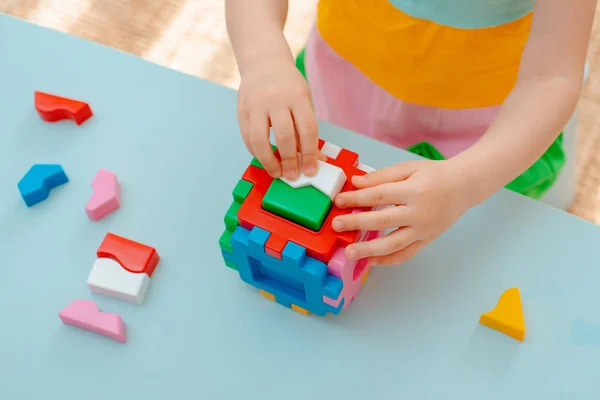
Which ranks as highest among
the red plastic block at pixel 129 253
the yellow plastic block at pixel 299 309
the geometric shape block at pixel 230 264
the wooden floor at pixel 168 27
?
the geometric shape block at pixel 230 264

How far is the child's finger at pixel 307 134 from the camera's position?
21.6 inches

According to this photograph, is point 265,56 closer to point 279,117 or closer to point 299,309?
point 279,117

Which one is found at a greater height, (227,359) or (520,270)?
(520,270)

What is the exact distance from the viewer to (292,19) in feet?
4.66

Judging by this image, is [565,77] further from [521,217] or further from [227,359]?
[227,359]

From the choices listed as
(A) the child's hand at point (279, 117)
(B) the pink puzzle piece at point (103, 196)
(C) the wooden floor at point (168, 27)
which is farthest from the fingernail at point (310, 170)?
(C) the wooden floor at point (168, 27)

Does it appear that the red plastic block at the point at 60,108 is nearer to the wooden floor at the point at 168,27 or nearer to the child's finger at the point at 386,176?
the child's finger at the point at 386,176

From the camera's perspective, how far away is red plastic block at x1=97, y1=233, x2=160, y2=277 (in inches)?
23.5

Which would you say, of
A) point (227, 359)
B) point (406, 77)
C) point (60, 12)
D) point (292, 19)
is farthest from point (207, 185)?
point (60, 12)

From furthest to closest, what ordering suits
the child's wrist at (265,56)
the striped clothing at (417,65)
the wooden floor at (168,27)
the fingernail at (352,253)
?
1. the wooden floor at (168,27)
2. the striped clothing at (417,65)
3. the child's wrist at (265,56)
4. the fingernail at (352,253)

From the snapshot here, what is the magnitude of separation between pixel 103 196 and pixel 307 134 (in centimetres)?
23

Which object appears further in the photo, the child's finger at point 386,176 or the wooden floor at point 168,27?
the wooden floor at point 168,27

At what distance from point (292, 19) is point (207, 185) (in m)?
0.86

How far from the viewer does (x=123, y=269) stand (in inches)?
23.5
